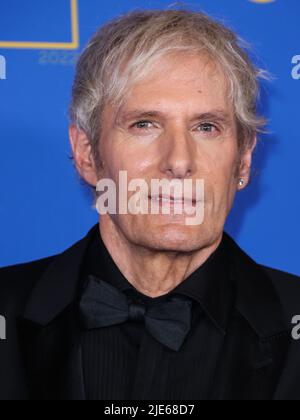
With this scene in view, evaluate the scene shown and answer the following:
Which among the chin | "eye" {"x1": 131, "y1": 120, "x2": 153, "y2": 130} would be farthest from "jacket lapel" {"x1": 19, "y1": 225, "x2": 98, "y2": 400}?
"eye" {"x1": 131, "y1": 120, "x2": 153, "y2": 130}

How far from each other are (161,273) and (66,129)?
55 centimetres

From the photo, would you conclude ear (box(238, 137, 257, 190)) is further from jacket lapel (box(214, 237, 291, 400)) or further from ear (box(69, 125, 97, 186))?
ear (box(69, 125, 97, 186))

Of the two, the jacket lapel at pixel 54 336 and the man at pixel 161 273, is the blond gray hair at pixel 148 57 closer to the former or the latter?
the man at pixel 161 273

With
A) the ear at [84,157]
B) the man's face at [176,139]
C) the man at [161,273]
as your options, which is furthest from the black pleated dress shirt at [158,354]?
the ear at [84,157]

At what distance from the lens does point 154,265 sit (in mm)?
1798

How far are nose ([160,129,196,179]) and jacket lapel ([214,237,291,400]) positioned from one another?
35 cm

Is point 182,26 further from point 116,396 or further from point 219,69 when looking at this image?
point 116,396

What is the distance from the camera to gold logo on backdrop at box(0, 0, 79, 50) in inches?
81.4

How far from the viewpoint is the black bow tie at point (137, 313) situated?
169cm

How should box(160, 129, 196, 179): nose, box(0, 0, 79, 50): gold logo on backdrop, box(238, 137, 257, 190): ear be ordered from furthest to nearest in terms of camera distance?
box(0, 0, 79, 50): gold logo on backdrop < box(238, 137, 257, 190): ear < box(160, 129, 196, 179): nose

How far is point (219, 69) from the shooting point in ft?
5.73

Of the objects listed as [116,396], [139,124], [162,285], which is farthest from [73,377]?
→ [139,124]

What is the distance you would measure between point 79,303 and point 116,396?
242mm

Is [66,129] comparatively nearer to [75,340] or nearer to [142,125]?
[142,125]
